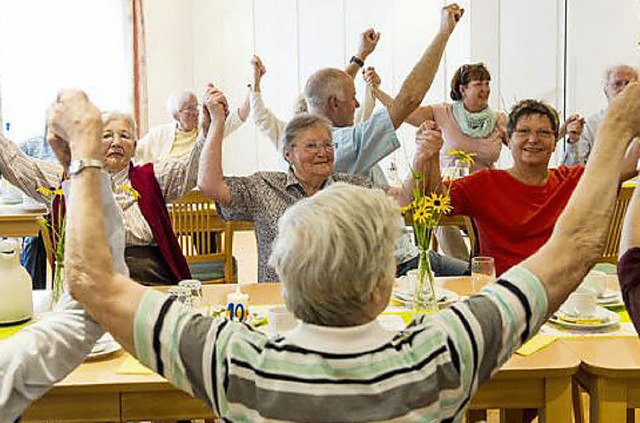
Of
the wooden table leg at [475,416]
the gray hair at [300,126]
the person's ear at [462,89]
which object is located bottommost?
the wooden table leg at [475,416]

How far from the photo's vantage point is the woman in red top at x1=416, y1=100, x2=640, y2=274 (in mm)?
2930

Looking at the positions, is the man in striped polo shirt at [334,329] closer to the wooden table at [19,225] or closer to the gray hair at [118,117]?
the gray hair at [118,117]

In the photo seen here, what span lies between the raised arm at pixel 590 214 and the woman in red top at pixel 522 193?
1.64 metres

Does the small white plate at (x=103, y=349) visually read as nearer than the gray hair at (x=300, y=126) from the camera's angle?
Yes

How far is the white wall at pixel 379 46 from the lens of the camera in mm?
7004

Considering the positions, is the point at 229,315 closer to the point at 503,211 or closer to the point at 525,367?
the point at 525,367

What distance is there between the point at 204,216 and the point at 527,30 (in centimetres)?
441

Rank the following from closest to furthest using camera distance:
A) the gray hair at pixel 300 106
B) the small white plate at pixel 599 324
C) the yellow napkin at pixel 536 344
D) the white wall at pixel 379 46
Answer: the yellow napkin at pixel 536 344
the small white plate at pixel 599 324
the gray hair at pixel 300 106
the white wall at pixel 379 46

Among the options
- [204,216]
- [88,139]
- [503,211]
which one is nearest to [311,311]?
[88,139]

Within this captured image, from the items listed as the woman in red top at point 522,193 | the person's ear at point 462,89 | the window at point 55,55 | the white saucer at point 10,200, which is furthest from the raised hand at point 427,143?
the window at point 55,55

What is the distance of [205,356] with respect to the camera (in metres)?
1.13

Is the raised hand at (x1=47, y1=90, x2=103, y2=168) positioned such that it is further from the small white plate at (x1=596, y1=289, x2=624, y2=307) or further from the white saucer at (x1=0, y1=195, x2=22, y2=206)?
the white saucer at (x1=0, y1=195, x2=22, y2=206)

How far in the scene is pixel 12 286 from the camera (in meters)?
2.08

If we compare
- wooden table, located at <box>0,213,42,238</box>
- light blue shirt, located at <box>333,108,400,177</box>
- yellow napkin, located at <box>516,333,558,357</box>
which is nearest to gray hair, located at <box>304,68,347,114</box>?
light blue shirt, located at <box>333,108,400,177</box>
